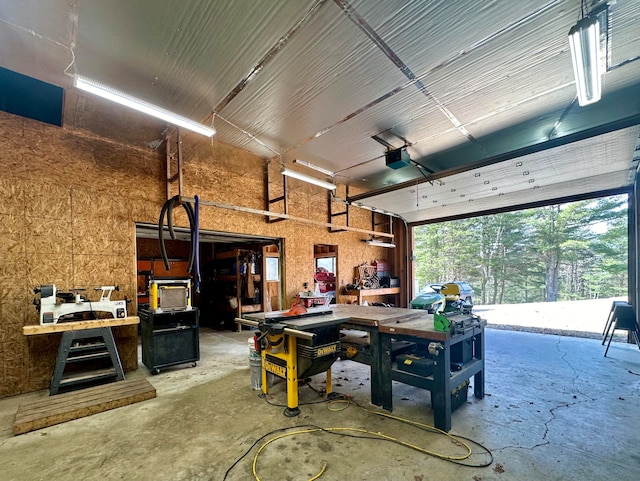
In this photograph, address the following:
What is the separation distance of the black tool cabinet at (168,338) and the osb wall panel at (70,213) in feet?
1.13

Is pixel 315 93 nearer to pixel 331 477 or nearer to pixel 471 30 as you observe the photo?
pixel 471 30

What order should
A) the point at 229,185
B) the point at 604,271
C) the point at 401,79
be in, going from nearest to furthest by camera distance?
the point at 401,79
the point at 229,185
the point at 604,271

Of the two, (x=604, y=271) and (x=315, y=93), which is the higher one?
(x=315, y=93)

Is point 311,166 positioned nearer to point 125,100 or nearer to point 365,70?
point 365,70

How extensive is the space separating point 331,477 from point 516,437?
1.58 m

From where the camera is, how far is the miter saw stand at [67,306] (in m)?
3.00

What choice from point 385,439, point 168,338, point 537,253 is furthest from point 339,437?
point 537,253

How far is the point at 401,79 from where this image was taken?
10.8ft

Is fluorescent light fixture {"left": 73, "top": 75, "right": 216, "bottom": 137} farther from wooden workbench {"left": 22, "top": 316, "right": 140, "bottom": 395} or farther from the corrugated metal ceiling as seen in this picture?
wooden workbench {"left": 22, "top": 316, "right": 140, "bottom": 395}

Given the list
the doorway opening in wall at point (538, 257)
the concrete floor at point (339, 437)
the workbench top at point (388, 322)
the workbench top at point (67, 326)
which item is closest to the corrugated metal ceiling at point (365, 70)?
the workbench top at point (388, 322)

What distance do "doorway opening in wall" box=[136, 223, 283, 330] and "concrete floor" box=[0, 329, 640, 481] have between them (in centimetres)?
303

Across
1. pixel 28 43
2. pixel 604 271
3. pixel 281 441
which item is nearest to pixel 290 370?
pixel 281 441

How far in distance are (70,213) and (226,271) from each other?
3.99 m

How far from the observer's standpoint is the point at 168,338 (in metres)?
3.84
